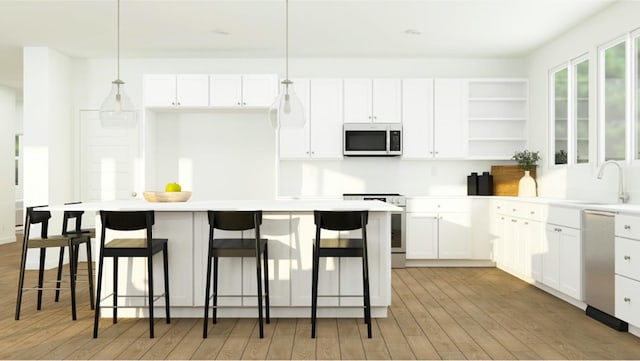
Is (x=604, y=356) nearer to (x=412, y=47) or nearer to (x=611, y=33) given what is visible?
(x=611, y=33)

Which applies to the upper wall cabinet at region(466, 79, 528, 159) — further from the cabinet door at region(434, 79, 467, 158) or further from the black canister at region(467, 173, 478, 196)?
Answer: the black canister at region(467, 173, 478, 196)

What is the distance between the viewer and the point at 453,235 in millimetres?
6496

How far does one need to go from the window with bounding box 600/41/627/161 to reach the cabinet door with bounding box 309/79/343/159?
306 centimetres

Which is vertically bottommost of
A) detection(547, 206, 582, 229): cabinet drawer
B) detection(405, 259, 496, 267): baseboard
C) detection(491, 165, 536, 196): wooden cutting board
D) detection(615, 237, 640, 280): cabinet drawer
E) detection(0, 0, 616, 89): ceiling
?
detection(405, 259, 496, 267): baseboard

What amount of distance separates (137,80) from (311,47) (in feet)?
8.12

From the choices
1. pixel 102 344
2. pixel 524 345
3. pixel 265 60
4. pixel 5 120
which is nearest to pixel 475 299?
pixel 524 345

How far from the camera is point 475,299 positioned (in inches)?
190

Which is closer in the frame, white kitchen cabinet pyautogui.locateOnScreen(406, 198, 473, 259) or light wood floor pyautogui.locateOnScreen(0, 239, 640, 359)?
light wood floor pyautogui.locateOnScreen(0, 239, 640, 359)

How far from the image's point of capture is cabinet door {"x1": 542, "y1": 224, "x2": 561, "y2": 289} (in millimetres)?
4742

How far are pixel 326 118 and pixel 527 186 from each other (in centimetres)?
272

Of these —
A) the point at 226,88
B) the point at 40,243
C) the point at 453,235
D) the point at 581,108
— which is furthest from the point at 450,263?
the point at 40,243

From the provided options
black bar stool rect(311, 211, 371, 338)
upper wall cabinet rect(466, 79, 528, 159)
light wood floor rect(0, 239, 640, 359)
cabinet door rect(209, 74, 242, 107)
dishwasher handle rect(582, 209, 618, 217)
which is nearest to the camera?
light wood floor rect(0, 239, 640, 359)

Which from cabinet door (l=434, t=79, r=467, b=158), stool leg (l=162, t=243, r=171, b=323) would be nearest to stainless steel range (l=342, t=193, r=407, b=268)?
cabinet door (l=434, t=79, r=467, b=158)

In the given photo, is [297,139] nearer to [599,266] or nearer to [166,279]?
[166,279]
